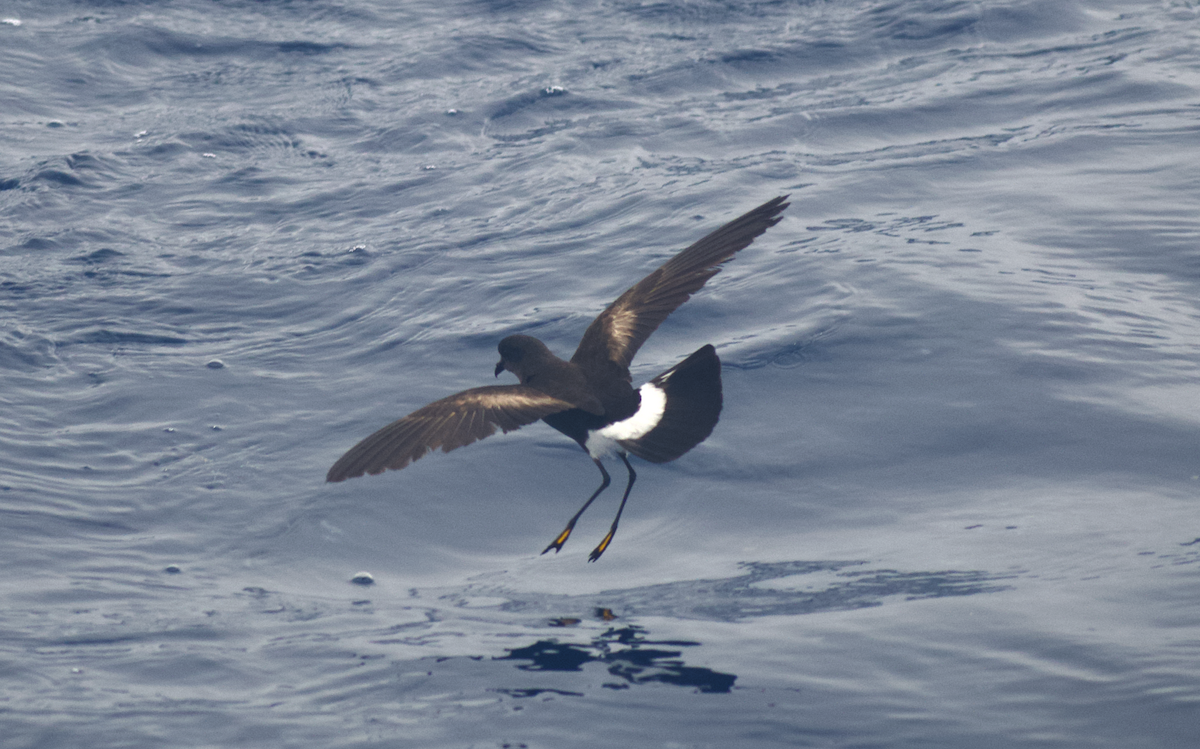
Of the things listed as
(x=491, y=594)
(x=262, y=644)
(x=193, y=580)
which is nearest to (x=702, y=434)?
(x=491, y=594)

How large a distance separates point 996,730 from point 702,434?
153cm

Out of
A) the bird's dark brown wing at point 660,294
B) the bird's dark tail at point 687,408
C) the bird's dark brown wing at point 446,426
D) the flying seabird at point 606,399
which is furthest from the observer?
the bird's dark brown wing at point 660,294

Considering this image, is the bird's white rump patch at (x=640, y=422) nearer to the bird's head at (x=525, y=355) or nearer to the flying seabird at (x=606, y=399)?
the flying seabird at (x=606, y=399)

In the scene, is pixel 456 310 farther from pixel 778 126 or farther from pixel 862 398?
pixel 778 126

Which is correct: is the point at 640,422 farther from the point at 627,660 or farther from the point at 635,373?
the point at 635,373

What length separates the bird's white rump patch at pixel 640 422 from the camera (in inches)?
183

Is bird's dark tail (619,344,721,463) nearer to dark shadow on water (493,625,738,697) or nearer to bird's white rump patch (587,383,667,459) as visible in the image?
bird's white rump patch (587,383,667,459)

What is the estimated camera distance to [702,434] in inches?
177

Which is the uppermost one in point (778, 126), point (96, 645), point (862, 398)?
point (778, 126)

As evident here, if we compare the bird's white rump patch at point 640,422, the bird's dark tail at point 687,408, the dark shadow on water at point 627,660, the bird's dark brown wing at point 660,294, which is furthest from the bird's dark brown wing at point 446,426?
the dark shadow on water at point 627,660

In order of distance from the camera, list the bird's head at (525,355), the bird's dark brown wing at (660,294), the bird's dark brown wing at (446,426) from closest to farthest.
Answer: the bird's dark brown wing at (446,426), the bird's head at (525,355), the bird's dark brown wing at (660,294)

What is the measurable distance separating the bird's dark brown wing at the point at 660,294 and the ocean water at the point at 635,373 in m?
0.77

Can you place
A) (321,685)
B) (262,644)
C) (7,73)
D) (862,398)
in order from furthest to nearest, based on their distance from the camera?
1. (7,73)
2. (862,398)
3. (262,644)
4. (321,685)

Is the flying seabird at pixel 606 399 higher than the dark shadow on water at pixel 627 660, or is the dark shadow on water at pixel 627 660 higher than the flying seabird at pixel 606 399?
the flying seabird at pixel 606 399
